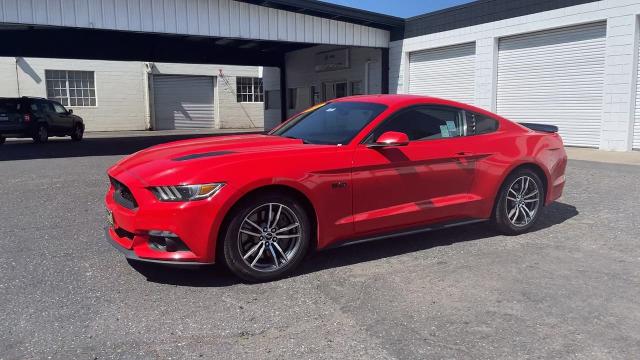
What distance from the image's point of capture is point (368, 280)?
4098 mm

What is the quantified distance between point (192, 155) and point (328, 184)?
1.12 m

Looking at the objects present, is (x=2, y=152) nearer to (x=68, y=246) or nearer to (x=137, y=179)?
(x=68, y=246)

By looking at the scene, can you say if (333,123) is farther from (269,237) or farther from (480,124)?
(480,124)

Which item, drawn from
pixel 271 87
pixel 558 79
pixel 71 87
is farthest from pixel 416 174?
pixel 71 87

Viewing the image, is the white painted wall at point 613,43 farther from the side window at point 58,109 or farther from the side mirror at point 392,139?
the side window at point 58,109

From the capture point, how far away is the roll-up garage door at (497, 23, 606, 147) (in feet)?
43.4

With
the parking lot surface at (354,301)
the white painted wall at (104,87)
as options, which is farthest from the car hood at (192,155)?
the white painted wall at (104,87)

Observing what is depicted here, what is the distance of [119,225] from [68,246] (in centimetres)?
138

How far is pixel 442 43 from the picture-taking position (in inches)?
669

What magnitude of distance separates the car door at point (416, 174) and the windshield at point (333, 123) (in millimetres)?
179

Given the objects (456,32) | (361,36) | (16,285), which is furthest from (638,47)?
(16,285)

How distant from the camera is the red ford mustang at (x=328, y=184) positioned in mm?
3775

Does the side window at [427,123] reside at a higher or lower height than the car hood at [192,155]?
higher

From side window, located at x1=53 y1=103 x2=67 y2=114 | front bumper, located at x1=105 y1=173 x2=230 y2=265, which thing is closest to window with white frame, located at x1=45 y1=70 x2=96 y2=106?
side window, located at x1=53 y1=103 x2=67 y2=114
